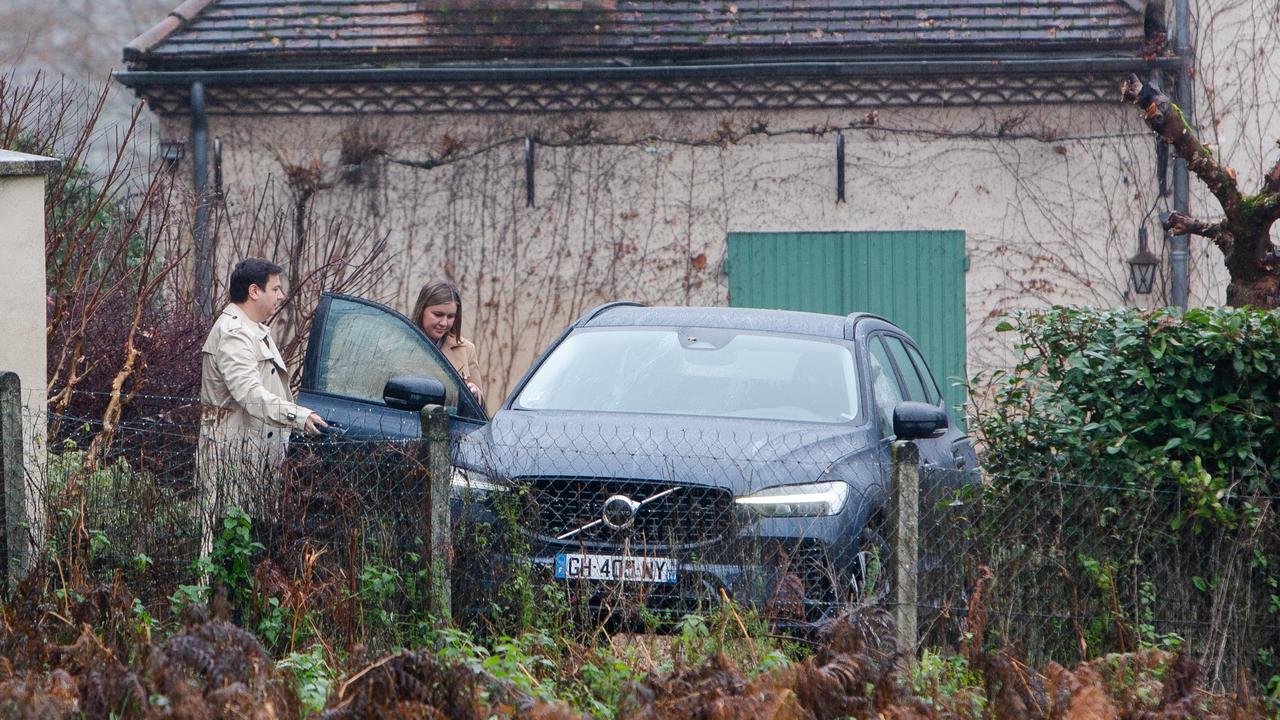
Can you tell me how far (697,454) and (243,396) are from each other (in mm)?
2236

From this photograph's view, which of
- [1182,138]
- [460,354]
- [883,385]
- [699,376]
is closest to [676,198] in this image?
[460,354]

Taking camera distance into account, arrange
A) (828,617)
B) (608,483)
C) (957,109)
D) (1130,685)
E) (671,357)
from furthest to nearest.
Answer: (957,109) → (671,357) → (608,483) → (828,617) → (1130,685)

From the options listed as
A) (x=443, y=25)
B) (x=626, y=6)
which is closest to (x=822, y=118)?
(x=626, y=6)

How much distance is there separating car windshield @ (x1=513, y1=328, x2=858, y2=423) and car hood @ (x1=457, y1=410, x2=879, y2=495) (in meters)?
0.26

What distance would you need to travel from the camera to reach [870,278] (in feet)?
43.3

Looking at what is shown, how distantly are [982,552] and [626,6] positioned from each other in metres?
8.77

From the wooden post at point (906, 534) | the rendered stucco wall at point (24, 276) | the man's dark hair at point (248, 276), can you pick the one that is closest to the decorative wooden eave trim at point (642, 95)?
the man's dark hair at point (248, 276)

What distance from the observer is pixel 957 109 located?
13.2 meters

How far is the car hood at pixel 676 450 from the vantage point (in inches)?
235

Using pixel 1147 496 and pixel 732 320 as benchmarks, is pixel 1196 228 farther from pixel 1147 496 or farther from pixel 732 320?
pixel 1147 496

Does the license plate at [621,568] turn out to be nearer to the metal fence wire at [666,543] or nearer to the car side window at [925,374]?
the metal fence wire at [666,543]

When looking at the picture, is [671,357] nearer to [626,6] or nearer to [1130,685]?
[1130,685]

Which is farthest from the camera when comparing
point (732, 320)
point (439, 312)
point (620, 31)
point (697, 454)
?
point (620, 31)

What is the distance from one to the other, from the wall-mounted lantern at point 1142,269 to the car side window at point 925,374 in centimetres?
481
